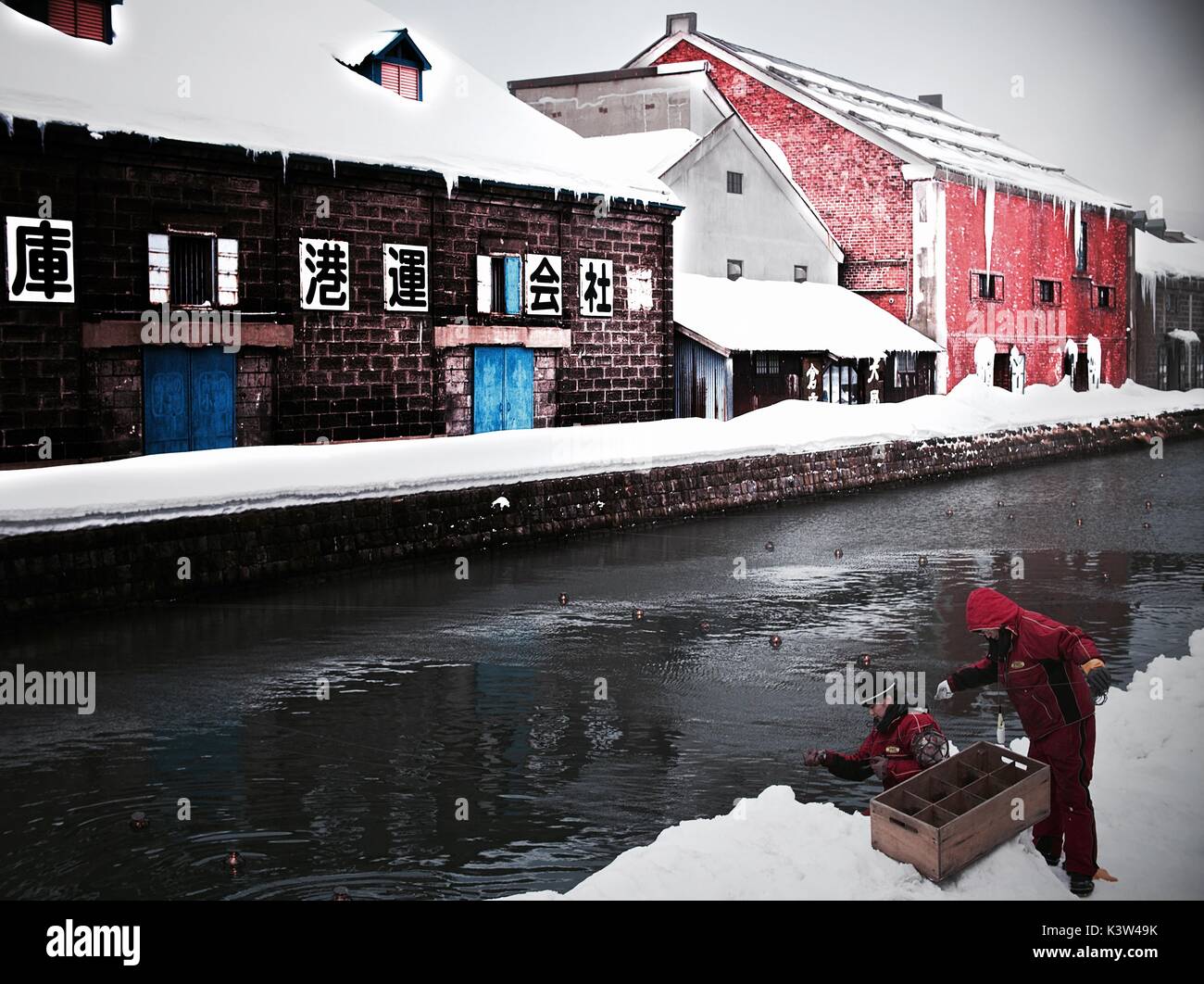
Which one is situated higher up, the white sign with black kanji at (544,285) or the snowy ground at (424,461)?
the white sign with black kanji at (544,285)

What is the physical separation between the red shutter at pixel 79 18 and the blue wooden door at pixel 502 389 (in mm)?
7820

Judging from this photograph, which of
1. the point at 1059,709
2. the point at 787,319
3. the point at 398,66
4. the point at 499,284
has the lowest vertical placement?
the point at 1059,709

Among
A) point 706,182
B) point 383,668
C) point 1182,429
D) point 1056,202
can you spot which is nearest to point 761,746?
point 383,668

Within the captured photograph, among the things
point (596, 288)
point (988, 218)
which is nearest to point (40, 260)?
point (596, 288)

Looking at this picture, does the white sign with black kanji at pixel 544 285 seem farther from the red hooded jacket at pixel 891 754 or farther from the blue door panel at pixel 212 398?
the red hooded jacket at pixel 891 754

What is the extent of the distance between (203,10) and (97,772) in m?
17.9

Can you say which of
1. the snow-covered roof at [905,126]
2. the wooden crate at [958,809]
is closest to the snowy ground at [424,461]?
the wooden crate at [958,809]

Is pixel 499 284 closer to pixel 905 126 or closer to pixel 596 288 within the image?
pixel 596 288

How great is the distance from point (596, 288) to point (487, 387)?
3.40 meters

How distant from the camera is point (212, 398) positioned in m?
20.8

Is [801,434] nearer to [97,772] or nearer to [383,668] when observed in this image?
[383,668]

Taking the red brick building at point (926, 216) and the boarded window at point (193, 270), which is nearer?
the boarded window at point (193, 270)

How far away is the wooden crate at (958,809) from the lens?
579 centimetres

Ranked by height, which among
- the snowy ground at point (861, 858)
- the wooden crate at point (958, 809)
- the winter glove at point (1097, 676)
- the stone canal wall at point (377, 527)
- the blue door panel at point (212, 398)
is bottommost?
the snowy ground at point (861, 858)
